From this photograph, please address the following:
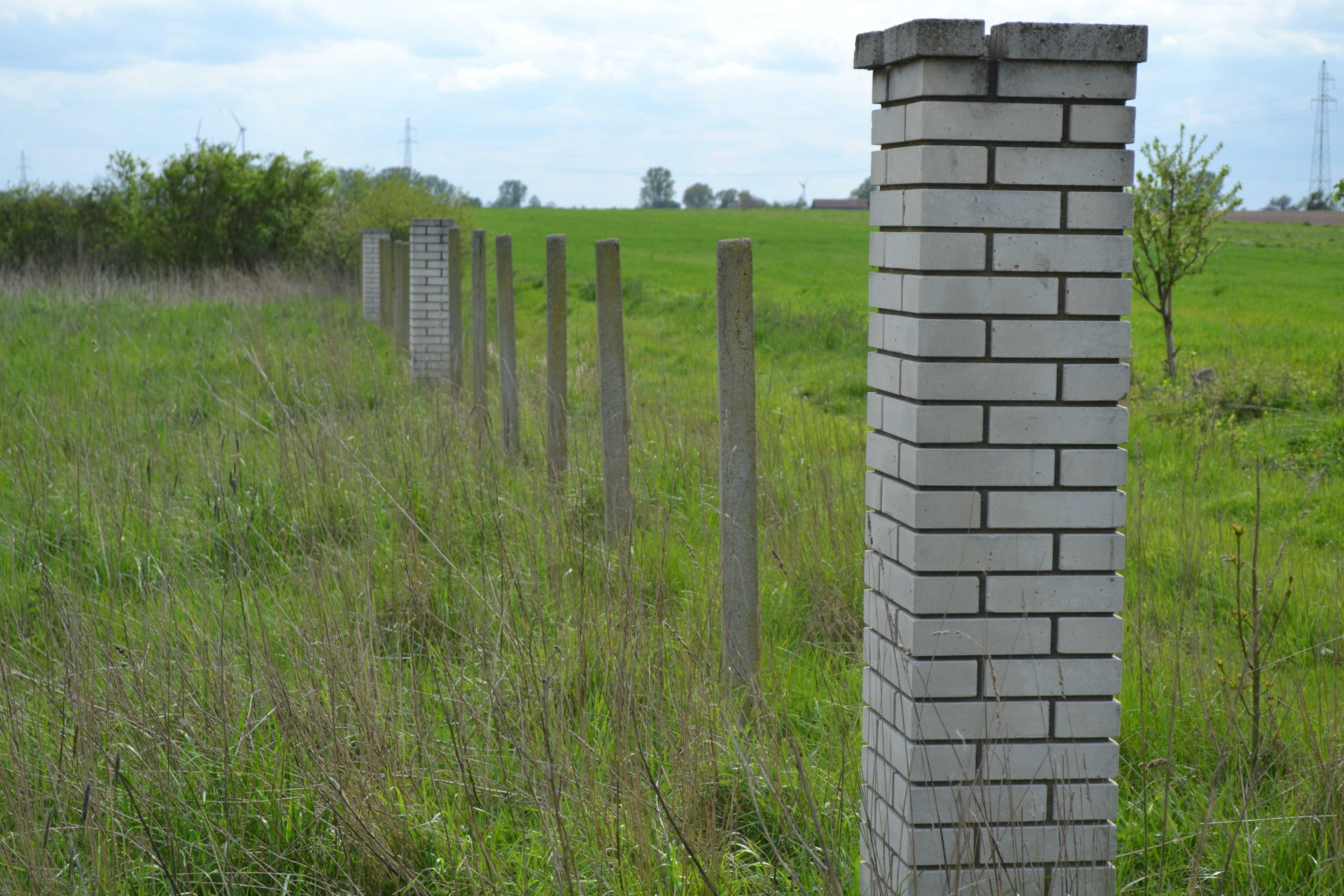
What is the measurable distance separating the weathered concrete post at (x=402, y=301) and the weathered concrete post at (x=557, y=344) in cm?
776

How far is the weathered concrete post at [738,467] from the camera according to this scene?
137 inches

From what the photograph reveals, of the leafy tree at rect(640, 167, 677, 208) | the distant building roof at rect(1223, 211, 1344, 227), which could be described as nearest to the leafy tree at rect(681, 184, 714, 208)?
the leafy tree at rect(640, 167, 677, 208)

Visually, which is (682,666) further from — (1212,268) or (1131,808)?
(1212,268)

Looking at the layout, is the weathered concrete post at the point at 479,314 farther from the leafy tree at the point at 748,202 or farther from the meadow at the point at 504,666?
the leafy tree at the point at 748,202

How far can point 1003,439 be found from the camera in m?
2.29

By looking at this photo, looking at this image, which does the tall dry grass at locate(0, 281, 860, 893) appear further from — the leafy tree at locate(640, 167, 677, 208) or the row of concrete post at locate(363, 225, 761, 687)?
the leafy tree at locate(640, 167, 677, 208)

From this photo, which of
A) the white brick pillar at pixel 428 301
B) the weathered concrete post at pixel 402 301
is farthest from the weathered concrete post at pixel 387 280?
the white brick pillar at pixel 428 301

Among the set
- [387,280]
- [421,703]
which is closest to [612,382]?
[421,703]

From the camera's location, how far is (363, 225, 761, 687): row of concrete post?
349 centimetres

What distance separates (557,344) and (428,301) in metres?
6.03

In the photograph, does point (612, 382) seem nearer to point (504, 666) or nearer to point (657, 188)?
point (504, 666)

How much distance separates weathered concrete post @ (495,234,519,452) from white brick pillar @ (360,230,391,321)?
13332mm

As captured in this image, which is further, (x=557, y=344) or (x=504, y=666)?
(x=557, y=344)

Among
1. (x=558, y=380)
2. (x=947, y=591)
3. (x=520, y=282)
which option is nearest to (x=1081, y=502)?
(x=947, y=591)
